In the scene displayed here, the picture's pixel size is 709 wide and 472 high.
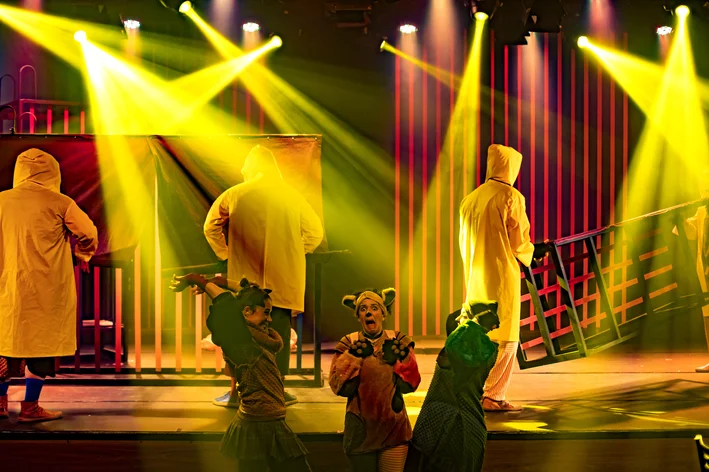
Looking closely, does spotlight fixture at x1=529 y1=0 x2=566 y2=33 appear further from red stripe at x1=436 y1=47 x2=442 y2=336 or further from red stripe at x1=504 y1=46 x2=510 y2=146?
red stripe at x1=436 y1=47 x2=442 y2=336

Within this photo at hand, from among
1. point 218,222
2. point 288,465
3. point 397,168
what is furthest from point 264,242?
point 397,168

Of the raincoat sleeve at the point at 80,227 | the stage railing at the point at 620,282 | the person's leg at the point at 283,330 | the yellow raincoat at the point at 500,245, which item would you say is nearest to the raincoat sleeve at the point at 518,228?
the yellow raincoat at the point at 500,245

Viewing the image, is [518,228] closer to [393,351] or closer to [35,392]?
[393,351]

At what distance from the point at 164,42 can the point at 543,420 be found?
17.9ft

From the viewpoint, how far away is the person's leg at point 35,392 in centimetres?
570

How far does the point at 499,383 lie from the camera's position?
610 centimetres

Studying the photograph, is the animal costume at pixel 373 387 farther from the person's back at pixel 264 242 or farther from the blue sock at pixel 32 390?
the blue sock at pixel 32 390

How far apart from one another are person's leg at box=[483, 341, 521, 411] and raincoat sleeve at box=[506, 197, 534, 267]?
1.86 feet

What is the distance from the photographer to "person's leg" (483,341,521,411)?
607 centimetres

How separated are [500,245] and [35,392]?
2.90 meters

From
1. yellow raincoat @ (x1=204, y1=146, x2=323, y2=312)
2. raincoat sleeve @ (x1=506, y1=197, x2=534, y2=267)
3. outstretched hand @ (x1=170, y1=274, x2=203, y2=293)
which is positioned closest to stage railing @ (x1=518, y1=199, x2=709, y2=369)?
raincoat sleeve @ (x1=506, y1=197, x2=534, y2=267)

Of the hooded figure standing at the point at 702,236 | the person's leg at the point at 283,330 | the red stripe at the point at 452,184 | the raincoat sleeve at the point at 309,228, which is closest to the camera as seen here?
the person's leg at the point at 283,330

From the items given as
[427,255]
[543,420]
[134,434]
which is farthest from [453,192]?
[134,434]

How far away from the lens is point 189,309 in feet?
31.3
